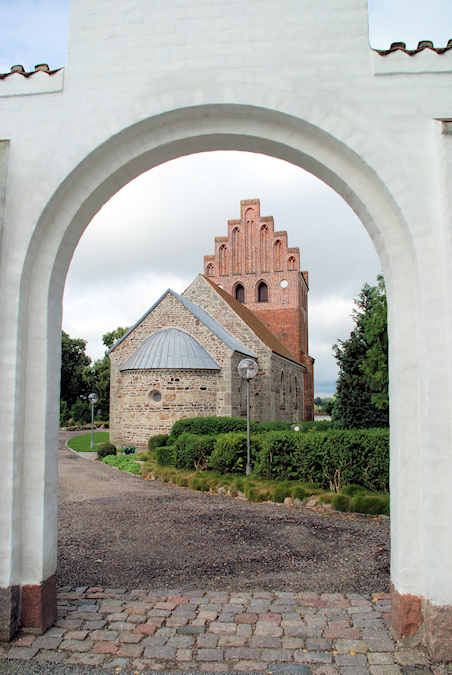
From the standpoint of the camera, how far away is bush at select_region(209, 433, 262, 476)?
33.4 ft

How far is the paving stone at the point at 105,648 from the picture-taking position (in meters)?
3.13

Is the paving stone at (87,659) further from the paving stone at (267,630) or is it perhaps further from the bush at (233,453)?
Answer: the bush at (233,453)

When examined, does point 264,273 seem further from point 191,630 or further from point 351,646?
Answer: point 351,646

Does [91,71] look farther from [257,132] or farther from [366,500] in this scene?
[366,500]

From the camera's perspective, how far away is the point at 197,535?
611 centimetres

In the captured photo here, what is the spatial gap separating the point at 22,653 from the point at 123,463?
10447 millimetres

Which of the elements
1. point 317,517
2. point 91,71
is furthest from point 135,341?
point 91,71

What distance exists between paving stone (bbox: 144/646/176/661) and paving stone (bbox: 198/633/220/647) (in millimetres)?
204

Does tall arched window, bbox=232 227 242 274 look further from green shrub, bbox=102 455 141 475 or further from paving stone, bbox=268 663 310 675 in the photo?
paving stone, bbox=268 663 310 675

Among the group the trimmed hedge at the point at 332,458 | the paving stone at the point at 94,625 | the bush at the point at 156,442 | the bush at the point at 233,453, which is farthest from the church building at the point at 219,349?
the paving stone at the point at 94,625

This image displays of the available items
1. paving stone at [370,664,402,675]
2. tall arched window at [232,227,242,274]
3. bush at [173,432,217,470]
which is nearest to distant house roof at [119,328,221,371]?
bush at [173,432,217,470]

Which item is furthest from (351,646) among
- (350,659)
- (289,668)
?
(289,668)

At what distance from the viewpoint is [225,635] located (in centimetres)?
335

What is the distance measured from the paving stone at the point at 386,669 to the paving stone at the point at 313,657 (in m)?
0.28
